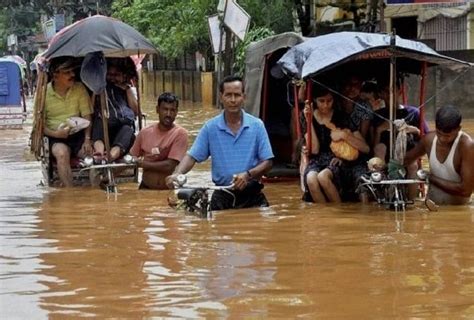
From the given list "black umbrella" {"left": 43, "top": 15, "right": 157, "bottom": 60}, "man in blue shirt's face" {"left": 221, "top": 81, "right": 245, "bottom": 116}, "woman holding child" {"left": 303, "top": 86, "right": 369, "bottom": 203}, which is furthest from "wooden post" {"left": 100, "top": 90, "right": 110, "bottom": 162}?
"man in blue shirt's face" {"left": 221, "top": 81, "right": 245, "bottom": 116}

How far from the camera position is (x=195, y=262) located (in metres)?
7.40

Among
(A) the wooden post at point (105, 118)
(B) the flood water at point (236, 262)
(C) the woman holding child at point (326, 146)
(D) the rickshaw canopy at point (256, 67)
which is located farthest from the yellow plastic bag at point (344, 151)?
(A) the wooden post at point (105, 118)

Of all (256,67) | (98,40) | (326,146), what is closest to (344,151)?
(326,146)

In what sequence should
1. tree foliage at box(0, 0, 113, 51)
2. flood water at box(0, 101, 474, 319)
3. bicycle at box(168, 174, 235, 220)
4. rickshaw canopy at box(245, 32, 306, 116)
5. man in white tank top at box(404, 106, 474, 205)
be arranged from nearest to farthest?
flood water at box(0, 101, 474, 319) < bicycle at box(168, 174, 235, 220) < man in white tank top at box(404, 106, 474, 205) < rickshaw canopy at box(245, 32, 306, 116) < tree foliage at box(0, 0, 113, 51)

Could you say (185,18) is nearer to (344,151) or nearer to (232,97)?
(344,151)

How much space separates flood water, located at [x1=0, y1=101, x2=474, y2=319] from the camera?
19.8 feet

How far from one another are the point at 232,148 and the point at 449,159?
1.94m

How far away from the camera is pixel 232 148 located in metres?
9.87

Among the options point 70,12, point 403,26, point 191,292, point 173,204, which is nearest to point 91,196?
point 173,204

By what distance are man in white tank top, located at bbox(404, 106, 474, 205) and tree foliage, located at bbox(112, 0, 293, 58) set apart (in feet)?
53.6

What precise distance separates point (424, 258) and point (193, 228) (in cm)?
227

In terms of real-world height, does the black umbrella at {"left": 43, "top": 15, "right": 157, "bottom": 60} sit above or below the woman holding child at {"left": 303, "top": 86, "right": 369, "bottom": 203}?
above

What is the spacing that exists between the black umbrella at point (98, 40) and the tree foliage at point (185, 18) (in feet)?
43.8

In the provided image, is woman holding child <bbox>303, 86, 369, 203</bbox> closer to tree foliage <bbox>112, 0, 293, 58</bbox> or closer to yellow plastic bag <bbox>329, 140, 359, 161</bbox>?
yellow plastic bag <bbox>329, 140, 359, 161</bbox>
